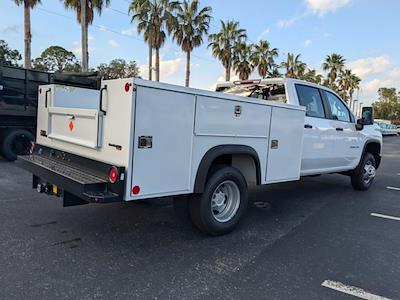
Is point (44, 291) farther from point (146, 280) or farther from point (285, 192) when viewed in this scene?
point (285, 192)

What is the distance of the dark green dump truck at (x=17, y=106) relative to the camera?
9.52m

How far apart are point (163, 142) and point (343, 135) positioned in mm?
4551

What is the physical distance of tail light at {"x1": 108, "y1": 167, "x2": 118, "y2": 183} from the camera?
3.43 m

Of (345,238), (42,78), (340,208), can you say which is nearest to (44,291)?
(345,238)

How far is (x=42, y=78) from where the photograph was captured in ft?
32.9

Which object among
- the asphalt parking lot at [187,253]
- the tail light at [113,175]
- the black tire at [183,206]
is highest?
the tail light at [113,175]

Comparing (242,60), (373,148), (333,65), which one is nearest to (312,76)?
(333,65)

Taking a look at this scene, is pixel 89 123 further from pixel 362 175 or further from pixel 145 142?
pixel 362 175

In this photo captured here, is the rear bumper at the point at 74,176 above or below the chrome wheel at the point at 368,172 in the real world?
above

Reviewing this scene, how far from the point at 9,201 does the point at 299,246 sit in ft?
14.8

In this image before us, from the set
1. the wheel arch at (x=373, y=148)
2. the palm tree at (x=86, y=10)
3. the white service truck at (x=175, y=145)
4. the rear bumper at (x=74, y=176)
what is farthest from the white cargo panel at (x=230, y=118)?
the palm tree at (x=86, y=10)

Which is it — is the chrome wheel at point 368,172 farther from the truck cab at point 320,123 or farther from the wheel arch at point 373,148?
the truck cab at point 320,123

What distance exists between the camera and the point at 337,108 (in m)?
6.94

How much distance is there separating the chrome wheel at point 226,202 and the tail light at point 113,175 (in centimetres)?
153
